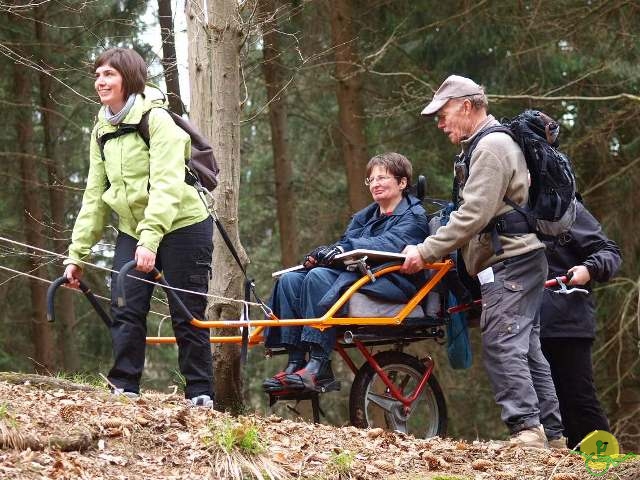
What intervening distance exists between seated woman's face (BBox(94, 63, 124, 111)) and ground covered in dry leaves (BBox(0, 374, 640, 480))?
161cm

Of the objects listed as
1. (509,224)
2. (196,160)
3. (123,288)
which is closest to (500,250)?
(509,224)

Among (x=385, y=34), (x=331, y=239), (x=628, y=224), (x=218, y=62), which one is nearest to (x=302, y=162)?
(x=331, y=239)

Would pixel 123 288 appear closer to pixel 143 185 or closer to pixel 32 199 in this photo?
pixel 143 185

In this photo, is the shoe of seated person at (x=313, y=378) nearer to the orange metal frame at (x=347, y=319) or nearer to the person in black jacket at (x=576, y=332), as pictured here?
the orange metal frame at (x=347, y=319)

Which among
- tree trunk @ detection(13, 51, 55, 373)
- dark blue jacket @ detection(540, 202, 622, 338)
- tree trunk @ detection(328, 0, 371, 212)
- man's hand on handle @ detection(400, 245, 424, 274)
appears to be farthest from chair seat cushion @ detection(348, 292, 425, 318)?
tree trunk @ detection(13, 51, 55, 373)

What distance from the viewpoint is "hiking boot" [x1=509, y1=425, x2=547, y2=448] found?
5.62 meters

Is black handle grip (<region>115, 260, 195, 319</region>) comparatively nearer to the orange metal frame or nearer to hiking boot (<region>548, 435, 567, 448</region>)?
the orange metal frame

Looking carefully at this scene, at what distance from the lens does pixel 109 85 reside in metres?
5.91

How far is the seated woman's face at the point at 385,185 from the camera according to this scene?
6918 mm

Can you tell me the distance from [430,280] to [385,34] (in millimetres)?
8464

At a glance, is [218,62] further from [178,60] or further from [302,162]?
[302,162]

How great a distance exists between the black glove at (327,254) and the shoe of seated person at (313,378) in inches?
25.3

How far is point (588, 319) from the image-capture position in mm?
6645

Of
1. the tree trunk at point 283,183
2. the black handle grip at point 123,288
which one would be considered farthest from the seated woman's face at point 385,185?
the tree trunk at point 283,183
